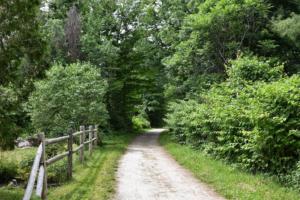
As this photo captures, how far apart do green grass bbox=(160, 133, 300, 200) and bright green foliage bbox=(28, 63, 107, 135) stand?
927 cm

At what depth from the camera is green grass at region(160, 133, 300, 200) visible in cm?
837

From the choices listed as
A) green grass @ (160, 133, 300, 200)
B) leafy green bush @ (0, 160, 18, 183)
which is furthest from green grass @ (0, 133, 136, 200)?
green grass @ (160, 133, 300, 200)

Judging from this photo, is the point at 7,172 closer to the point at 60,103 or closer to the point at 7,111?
the point at 7,111

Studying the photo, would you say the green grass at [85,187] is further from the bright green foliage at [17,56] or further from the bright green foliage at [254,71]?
the bright green foliage at [254,71]

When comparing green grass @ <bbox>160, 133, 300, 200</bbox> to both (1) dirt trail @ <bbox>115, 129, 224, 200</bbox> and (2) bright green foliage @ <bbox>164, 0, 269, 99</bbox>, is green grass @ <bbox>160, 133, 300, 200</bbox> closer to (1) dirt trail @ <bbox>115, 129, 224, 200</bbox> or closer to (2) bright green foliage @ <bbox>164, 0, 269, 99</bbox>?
(1) dirt trail @ <bbox>115, 129, 224, 200</bbox>

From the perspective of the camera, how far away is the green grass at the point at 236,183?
27.5 feet

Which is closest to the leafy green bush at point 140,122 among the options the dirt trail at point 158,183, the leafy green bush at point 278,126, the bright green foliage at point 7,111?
the dirt trail at point 158,183

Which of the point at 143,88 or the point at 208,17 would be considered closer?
the point at 208,17

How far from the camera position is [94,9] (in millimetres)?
35844

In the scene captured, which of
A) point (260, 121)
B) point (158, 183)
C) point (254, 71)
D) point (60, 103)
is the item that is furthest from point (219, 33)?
point (158, 183)

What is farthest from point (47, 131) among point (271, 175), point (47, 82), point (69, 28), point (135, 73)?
point (135, 73)

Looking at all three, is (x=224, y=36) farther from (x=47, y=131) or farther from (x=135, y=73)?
(x=135, y=73)

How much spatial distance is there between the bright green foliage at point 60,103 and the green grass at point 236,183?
30.4 feet

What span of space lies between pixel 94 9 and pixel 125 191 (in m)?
29.0
